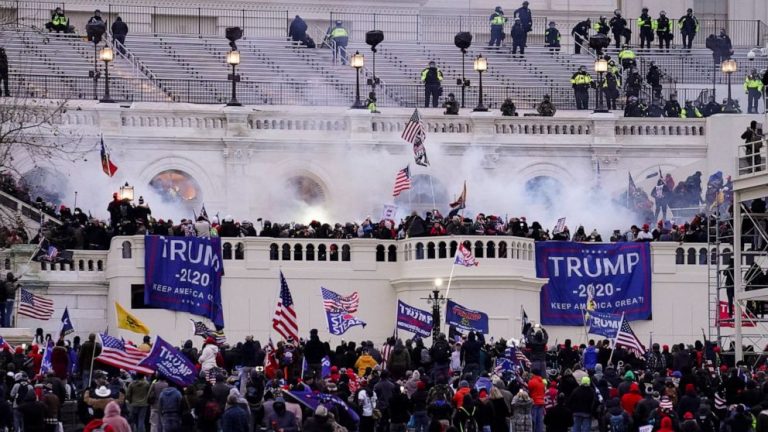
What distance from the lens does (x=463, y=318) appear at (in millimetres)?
63000

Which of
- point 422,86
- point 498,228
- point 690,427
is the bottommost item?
point 690,427

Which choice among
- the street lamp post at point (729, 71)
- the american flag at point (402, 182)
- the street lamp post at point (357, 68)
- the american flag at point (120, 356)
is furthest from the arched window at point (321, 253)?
the street lamp post at point (729, 71)

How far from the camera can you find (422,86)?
8481cm

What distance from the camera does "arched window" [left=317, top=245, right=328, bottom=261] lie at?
229 ft

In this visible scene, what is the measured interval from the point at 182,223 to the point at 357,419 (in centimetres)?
2017

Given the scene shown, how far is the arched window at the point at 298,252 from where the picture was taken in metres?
69.6

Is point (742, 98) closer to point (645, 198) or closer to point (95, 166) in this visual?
point (645, 198)

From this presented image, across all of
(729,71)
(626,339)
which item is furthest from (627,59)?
(626,339)

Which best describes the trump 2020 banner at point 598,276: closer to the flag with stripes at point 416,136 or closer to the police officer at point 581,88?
the flag with stripes at point 416,136

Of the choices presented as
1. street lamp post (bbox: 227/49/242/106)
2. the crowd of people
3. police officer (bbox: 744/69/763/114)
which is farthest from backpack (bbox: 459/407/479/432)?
police officer (bbox: 744/69/763/114)

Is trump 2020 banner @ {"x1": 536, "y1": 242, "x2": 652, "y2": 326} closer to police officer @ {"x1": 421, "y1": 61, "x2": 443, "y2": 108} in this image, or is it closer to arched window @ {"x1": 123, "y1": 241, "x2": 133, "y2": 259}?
arched window @ {"x1": 123, "y1": 241, "x2": 133, "y2": 259}

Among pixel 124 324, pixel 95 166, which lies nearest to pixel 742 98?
pixel 95 166

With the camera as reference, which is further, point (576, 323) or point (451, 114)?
point (451, 114)

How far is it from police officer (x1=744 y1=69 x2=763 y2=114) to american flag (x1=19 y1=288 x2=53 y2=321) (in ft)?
87.0
